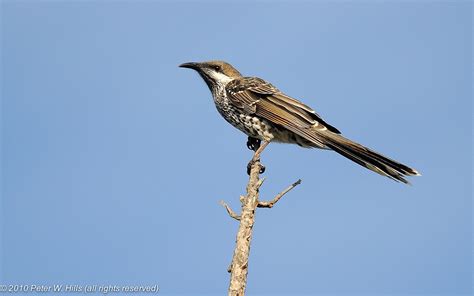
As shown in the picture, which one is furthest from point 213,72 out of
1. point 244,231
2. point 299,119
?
point 244,231

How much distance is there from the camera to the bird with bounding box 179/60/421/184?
27.7 feet

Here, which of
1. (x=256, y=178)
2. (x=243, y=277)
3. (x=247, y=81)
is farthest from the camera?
(x=247, y=81)

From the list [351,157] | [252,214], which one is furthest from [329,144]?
[252,214]

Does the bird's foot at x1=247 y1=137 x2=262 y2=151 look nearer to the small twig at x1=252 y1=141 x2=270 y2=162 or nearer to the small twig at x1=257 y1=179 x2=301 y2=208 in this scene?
the small twig at x1=252 y1=141 x2=270 y2=162

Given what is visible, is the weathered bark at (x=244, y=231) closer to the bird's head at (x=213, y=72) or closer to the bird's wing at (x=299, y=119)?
the bird's wing at (x=299, y=119)

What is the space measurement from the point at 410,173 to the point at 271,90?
295cm

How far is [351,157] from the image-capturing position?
8.53 m

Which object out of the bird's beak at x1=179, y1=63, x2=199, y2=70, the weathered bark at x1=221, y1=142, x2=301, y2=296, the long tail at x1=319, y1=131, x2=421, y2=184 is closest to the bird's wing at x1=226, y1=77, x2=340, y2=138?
the long tail at x1=319, y1=131, x2=421, y2=184

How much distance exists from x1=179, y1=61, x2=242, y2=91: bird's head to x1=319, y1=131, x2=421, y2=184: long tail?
266 centimetres

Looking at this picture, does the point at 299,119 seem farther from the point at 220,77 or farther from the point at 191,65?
the point at 191,65

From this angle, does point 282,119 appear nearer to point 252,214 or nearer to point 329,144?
point 329,144

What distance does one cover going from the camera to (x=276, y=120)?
9461mm

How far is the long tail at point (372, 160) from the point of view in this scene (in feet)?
26.9

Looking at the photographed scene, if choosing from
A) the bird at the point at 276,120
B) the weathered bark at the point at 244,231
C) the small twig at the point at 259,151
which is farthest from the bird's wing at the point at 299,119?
the weathered bark at the point at 244,231
